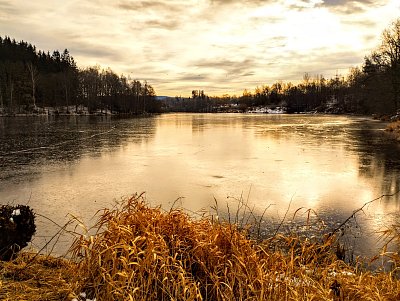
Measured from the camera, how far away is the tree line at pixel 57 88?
242 ft

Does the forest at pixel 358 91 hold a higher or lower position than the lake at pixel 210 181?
higher

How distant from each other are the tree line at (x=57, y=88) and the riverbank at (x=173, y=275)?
76.4 m

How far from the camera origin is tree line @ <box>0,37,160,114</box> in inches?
2900

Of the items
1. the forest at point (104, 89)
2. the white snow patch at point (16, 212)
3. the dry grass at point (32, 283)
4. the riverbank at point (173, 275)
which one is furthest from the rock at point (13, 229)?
the forest at point (104, 89)

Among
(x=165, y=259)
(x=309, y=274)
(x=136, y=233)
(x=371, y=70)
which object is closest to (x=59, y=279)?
(x=136, y=233)

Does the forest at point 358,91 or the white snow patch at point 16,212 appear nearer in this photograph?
the white snow patch at point 16,212

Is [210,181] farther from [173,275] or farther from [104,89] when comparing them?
[104,89]

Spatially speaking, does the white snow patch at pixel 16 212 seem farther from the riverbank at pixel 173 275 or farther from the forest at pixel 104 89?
the forest at pixel 104 89

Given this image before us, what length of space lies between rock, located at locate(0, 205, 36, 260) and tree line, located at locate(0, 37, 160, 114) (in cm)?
7485

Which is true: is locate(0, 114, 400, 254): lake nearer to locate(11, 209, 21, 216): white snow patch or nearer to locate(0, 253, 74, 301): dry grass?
locate(11, 209, 21, 216): white snow patch

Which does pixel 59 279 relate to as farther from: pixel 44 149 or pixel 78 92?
pixel 78 92

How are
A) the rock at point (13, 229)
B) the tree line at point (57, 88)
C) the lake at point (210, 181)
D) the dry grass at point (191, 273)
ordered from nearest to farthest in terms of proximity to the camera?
the dry grass at point (191, 273) < the rock at point (13, 229) < the lake at point (210, 181) < the tree line at point (57, 88)

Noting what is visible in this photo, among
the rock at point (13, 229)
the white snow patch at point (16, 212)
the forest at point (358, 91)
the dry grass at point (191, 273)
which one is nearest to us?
the dry grass at point (191, 273)

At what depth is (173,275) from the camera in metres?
3.10
